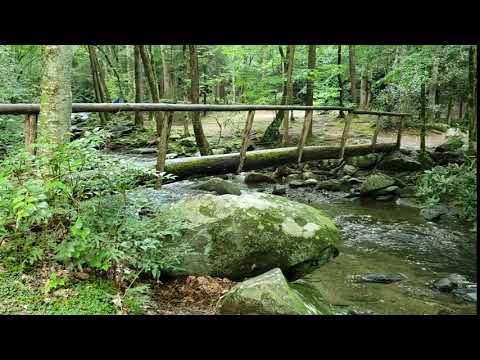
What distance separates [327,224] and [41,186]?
3.41 metres

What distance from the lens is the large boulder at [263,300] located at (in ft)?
10.9

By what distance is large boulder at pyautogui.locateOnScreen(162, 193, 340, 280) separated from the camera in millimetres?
4492

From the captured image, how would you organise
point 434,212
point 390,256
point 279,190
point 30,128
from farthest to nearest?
point 279,190 → point 434,212 → point 390,256 → point 30,128

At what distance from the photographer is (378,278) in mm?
5449

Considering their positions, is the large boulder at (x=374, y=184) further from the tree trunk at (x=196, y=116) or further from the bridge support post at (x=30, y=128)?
the bridge support post at (x=30, y=128)

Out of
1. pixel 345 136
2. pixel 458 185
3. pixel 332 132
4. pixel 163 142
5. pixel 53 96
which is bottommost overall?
pixel 458 185

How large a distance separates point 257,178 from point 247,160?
114 inches

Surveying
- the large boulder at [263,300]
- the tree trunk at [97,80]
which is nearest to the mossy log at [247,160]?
the large boulder at [263,300]

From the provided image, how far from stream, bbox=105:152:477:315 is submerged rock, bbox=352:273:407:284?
0.09m

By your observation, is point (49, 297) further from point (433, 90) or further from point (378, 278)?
point (433, 90)

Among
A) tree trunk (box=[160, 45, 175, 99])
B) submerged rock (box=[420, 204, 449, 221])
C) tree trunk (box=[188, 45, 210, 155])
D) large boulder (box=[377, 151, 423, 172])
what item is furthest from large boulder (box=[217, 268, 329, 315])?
tree trunk (box=[160, 45, 175, 99])

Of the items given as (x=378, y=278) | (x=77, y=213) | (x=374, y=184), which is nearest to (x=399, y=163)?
(x=374, y=184)
